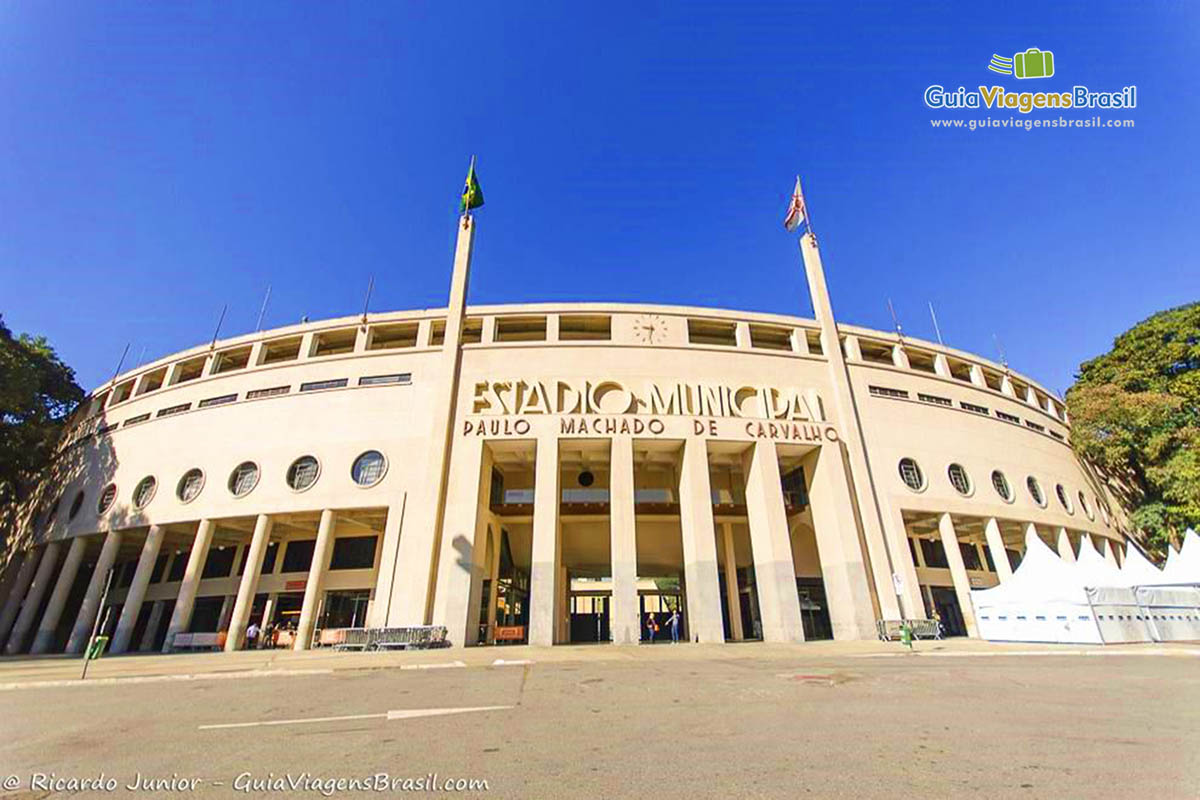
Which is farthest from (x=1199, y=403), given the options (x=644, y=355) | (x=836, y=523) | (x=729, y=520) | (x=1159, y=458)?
(x=644, y=355)

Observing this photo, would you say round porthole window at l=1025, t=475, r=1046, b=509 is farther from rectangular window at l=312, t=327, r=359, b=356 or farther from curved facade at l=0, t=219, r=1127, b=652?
rectangular window at l=312, t=327, r=359, b=356

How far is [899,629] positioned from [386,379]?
27456mm

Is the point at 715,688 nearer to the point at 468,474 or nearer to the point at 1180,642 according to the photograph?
the point at 468,474

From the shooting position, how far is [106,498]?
Answer: 2972cm

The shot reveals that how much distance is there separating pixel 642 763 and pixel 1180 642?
2537cm

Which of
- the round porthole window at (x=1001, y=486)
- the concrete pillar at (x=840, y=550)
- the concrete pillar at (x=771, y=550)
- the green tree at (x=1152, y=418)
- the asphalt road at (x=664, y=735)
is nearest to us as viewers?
the asphalt road at (x=664, y=735)

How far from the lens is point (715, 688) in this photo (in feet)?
29.1

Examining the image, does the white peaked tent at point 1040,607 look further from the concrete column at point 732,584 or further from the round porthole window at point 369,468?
the round porthole window at point 369,468

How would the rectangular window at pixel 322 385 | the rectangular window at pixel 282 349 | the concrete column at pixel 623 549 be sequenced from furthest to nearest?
1. the rectangular window at pixel 282 349
2. the rectangular window at pixel 322 385
3. the concrete column at pixel 623 549

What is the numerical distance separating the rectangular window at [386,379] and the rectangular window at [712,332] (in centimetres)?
1627

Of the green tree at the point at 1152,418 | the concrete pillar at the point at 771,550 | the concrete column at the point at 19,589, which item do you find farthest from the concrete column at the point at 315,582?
the green tree at the point at 1152,418

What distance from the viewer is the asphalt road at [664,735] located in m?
4.11

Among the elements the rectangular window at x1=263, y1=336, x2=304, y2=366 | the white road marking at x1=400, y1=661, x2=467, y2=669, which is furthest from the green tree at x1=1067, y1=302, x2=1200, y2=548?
the rectangular window at x1=263, y1=336, x2=304, y2=366

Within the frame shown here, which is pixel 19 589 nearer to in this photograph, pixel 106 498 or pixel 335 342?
pixel 106 498
